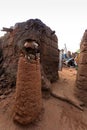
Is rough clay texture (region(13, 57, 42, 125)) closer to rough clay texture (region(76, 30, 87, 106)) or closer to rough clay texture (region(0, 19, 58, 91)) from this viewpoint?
rough clay texture (region(0, 19, 58, 91))

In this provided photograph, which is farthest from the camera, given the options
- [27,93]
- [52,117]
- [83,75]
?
[83,75]

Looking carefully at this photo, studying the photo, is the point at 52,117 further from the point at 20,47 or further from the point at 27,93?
the point at 20,47

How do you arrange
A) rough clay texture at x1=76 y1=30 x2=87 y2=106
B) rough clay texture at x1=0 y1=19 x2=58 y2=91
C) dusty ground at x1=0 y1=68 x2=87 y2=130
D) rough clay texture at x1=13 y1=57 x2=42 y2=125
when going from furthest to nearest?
rough clay texture at x1=0 y1=19 x2=58 y2=91, rough clay texture at x1=76 y1=30 x2=87 y2=106, dusty ground at x1=0 y1=68 x2=87 y2=130, rough clay texture at x1=13 y1=57 x2=42 y2=125

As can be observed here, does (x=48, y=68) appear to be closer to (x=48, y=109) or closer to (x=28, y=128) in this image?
(x=48, y=109)

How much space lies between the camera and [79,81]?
19.9 feet

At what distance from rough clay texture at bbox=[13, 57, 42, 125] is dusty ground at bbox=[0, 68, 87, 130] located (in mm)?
239

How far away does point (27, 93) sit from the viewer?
4.56 m

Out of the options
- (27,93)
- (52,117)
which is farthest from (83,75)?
(27,93)

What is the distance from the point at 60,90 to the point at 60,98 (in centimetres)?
67

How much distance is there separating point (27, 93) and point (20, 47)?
189cm

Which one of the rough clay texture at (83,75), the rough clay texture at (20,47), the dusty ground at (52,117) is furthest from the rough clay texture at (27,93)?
the rough clay texture at (83,75)

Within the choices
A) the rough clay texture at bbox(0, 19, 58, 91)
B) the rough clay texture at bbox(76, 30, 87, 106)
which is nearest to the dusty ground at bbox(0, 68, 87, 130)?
the rough clay texture at bbox(76, 30, 87, 106)

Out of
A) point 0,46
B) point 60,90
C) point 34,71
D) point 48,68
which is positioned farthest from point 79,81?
point 0,46

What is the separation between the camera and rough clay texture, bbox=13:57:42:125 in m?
4.53
